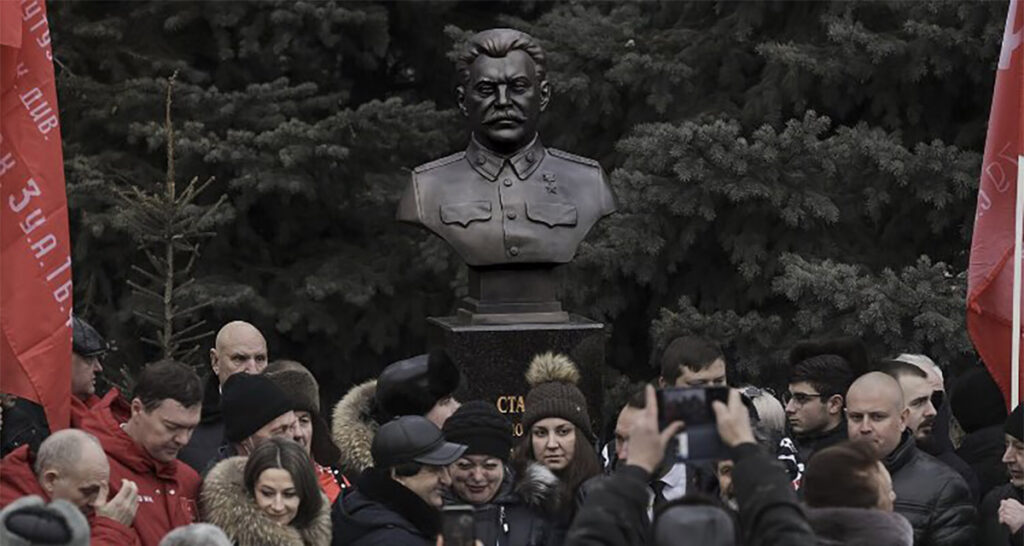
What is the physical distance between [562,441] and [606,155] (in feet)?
21.8

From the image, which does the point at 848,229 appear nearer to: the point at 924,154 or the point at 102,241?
the point at 924,154

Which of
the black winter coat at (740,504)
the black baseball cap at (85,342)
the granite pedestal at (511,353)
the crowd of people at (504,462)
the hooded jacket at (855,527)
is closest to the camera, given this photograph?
the black winter coat at (740,504)

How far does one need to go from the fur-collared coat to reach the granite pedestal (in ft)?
8.93

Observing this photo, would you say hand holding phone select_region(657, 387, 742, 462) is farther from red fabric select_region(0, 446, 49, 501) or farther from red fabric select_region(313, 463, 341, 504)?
red fabric select_region(313, 463, 341, 504)

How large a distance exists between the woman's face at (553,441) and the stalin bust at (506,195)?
1.88 metres

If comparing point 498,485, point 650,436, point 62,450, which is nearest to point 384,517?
point 498,485

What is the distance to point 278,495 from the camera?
23.2 ft

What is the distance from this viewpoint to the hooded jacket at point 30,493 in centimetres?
705

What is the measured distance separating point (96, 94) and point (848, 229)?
5.17 meters

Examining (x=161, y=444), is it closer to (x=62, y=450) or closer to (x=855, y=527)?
(x=62, y=450)

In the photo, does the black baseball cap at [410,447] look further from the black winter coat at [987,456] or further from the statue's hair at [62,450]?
the black winter coat at [987,456]

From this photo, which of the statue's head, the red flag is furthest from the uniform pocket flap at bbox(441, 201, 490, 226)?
the red flag

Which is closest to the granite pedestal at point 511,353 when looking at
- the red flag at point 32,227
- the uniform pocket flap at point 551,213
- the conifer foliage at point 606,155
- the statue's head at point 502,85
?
the uniform pocket flap at point 551,213

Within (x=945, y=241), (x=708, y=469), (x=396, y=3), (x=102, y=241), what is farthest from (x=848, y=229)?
(x=708, y=469)
